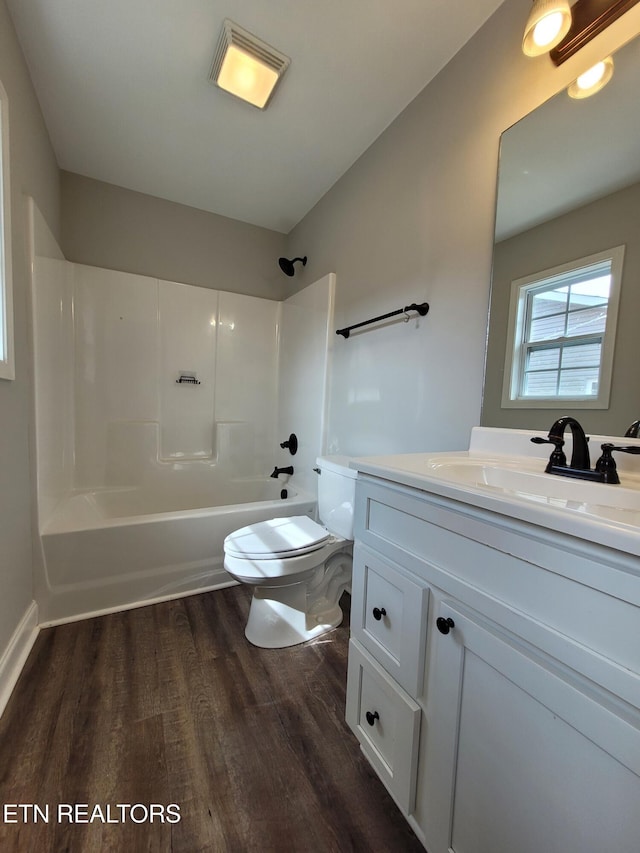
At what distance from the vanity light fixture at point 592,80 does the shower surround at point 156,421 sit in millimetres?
1328

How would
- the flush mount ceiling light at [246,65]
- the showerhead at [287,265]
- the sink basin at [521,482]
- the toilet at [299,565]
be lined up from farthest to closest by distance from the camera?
the showerhead at [287,265], the toilet at [299,565], the flush mount ceiling light at [246,65], the sink basin at [521,482]

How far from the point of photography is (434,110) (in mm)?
1449

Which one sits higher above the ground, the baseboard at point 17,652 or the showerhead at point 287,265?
the showerhead at point 287,265

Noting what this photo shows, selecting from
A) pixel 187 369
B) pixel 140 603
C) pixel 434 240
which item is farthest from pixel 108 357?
pixel 434 240

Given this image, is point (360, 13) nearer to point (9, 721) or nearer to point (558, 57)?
point (558, 57)

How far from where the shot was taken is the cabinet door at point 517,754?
0.45 m

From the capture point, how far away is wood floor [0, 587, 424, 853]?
830 millimetres

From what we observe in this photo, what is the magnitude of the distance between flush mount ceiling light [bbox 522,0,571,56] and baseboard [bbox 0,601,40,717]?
102 inches

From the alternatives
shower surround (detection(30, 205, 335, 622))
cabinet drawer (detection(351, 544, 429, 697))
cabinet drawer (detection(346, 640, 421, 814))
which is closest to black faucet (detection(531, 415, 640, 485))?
cabinet drawer (detection(351, 544, 429, 697))

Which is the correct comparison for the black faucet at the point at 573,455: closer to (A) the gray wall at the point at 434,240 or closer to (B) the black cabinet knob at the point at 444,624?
(A) the gray wall at the point at 434,240

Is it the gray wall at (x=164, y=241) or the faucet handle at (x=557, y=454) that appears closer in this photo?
the faucet handle at (x=557, y=454)

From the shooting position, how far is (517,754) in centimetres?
57

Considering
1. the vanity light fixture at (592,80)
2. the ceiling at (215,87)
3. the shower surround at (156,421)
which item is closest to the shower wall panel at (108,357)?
the shower surround at (156,421)

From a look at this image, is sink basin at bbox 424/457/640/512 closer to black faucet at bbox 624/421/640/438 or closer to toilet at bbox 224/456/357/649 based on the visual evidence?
black faucet at bbox 624/421/640/438
